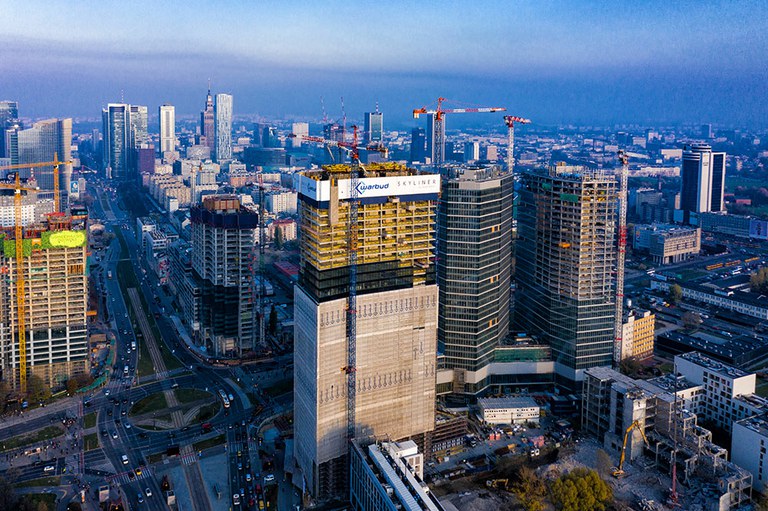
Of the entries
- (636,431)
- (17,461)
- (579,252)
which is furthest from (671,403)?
(17,461)

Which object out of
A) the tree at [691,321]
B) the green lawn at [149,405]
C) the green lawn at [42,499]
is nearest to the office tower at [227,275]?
the green lawn at [149,405]

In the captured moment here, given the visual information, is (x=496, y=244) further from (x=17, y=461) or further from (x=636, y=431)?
(x=17, y=461)

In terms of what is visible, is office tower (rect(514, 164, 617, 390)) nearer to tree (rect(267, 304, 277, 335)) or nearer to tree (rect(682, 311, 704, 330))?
tree (rect(682, 311, 704, 330))

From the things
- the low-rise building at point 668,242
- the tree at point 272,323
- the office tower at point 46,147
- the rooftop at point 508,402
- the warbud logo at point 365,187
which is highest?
the office tower at point 46,147

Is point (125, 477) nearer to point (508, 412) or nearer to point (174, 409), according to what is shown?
point (174, 409)

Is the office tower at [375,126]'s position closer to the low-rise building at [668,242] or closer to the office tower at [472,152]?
the office tower at [472,152]

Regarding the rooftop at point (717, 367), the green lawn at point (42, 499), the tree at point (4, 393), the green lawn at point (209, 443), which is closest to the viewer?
the green lawn at point (42, 499)

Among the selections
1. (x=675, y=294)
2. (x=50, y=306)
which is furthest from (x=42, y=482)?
(x=675, y=294)

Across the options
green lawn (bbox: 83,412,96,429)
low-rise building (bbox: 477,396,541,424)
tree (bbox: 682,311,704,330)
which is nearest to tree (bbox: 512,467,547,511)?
low-rise building (bbox: 477,396,541,424)
